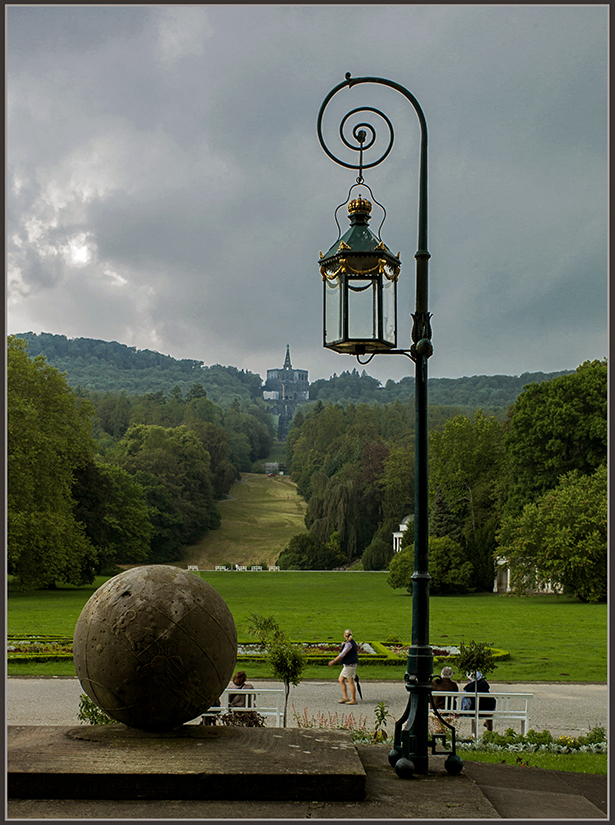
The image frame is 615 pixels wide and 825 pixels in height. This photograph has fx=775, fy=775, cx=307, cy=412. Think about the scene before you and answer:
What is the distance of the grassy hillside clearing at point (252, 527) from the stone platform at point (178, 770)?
6318 centimetres

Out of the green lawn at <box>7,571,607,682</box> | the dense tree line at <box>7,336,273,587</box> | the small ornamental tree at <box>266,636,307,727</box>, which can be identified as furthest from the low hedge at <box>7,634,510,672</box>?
the dense tree line at <box>7,336,273,587</box>

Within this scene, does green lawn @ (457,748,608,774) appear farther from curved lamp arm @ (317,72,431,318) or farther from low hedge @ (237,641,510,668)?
low hedge @ (237,641,510,668)

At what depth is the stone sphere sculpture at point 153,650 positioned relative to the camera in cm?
735

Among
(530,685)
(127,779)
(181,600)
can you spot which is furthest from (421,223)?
(530,685)

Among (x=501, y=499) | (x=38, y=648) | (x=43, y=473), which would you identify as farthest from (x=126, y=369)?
(x=38, y=648)

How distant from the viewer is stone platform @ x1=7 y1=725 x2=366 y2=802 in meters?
6.58

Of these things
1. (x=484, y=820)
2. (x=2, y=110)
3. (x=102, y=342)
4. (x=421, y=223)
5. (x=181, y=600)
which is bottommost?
(x=484, y=820)

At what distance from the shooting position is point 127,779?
6.57 metres

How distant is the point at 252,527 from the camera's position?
78562 mm

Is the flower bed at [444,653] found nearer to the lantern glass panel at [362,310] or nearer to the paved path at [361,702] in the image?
the paved path at [361,702]

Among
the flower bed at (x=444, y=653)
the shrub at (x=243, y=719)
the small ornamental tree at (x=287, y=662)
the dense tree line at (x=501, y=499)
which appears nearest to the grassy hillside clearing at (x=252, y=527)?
the dense tree line at (x=501, y=499)

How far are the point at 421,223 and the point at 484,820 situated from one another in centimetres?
525

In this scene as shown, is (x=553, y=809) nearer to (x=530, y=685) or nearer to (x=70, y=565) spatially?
(x=530, y=685)

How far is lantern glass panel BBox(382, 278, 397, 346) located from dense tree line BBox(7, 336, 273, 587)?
31277 mm
